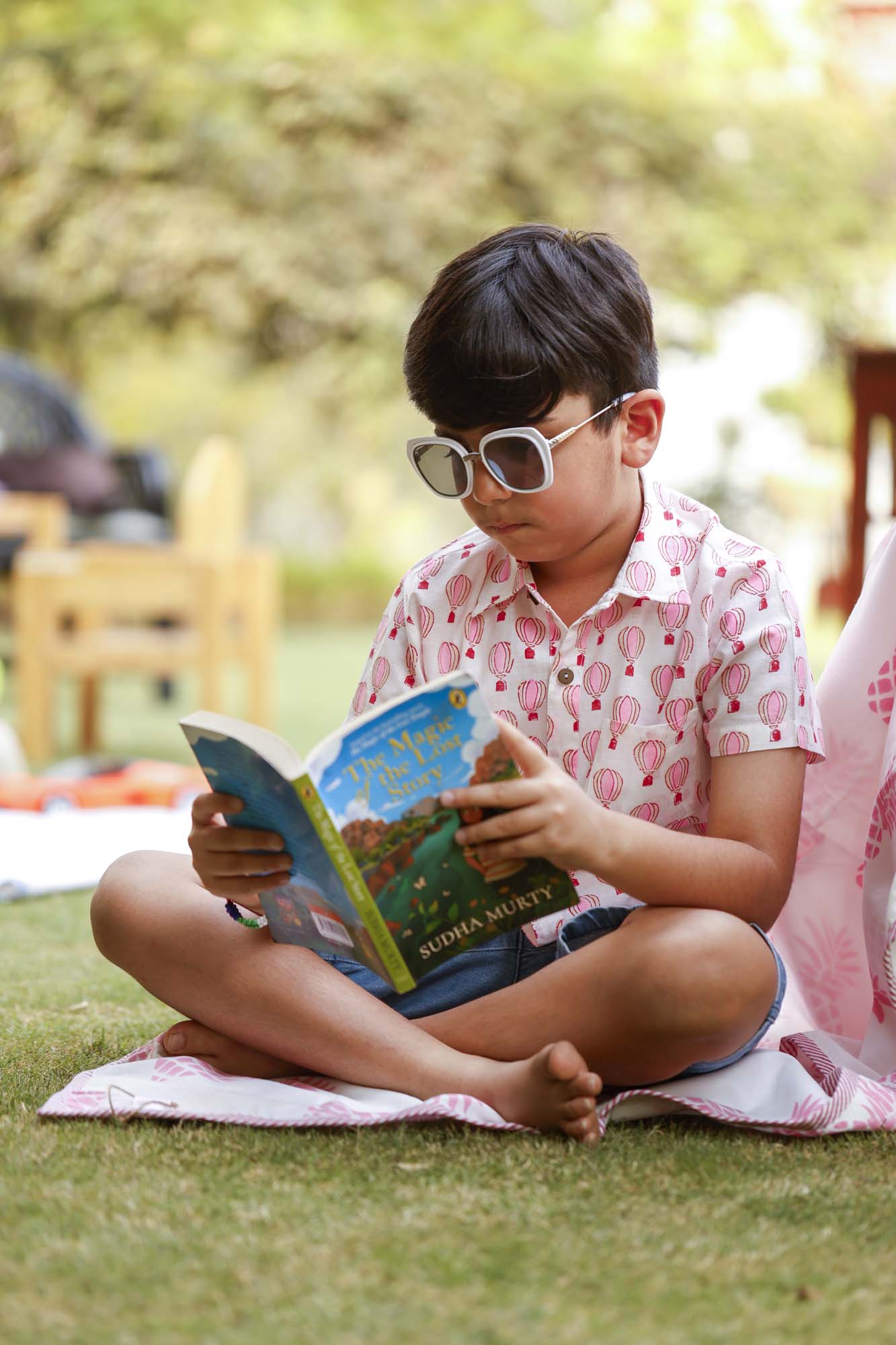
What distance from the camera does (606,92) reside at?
9719 millimetres

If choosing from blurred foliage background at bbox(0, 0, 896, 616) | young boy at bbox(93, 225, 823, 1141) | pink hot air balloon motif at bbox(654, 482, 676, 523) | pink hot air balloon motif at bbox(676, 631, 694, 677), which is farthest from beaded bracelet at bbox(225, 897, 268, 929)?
blurred foliage background at bbox(0, 0, 896, 616)

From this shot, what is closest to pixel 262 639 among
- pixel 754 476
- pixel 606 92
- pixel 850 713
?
pixel 850 713

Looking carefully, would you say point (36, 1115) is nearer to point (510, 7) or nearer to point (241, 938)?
point (241, 938)

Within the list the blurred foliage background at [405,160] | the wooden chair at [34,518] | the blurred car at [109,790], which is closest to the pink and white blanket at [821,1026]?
the blurred car at [109,790]

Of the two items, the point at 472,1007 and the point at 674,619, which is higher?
the point at 674,619

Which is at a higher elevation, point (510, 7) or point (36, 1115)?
point (510, 7)

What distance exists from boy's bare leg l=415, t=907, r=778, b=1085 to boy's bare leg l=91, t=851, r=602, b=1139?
4 centimetres

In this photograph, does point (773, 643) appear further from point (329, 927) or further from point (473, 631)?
point (329, 927)

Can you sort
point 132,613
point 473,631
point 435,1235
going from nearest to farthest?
point 435,1235 → point 473,631 → point 132,613

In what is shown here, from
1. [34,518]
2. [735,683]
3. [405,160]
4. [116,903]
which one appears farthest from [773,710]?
[405,160]

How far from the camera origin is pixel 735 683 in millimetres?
1289

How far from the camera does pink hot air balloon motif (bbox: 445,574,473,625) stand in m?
1.43

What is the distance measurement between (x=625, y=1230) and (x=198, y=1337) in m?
0.29

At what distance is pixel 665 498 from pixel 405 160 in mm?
9070
